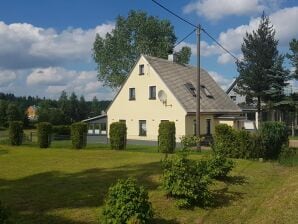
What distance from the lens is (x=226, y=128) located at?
2017cm

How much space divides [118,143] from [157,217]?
Result: 16802mm

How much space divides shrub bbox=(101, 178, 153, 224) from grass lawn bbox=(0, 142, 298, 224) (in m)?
1.02

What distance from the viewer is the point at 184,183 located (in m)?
10.0

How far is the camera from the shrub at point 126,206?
7.68 metres

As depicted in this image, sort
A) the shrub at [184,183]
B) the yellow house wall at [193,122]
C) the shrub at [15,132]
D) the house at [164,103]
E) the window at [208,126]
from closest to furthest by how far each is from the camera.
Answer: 1. the shrub at [184,183]
2. the shrub at [15,132]
3. the yellow house wall at [193,122]
4. the house at [164,103]
5. the window at [208,126]

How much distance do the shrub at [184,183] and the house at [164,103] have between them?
26598 mm

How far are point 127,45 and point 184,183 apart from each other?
165ft

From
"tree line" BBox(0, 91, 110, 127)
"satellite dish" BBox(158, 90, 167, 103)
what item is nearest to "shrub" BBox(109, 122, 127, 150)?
"satellite dish" BBox(158, 90, 167, 103)

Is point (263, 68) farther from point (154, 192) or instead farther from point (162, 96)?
point (154, 192)

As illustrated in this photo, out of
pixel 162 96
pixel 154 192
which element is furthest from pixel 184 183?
pixel 162 96

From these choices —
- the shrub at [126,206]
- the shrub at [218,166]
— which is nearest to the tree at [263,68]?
the shrub at [218,166]

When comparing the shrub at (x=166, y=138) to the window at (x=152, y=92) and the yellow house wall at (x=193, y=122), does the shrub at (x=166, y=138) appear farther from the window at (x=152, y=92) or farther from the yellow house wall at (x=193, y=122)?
the window at (x=152, y=92)

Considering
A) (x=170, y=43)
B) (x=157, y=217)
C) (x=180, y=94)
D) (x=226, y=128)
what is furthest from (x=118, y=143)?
(x=170, y=43)

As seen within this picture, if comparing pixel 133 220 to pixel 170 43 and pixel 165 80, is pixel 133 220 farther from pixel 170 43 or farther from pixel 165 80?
pixel 170 43
